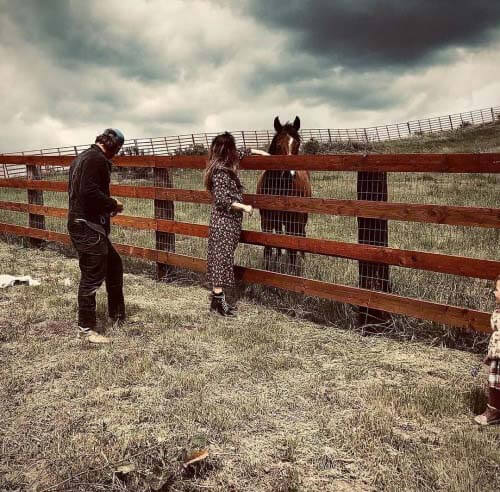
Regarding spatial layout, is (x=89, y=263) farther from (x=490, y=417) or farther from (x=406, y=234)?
(x=406, y=234)

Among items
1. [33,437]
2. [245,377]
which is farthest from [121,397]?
[245,377]

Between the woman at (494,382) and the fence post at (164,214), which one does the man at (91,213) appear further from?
the woman at (494,382)

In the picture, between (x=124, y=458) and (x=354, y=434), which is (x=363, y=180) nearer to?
(x=354, y=434)

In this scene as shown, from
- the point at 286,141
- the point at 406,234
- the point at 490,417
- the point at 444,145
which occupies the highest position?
the point at 444,145

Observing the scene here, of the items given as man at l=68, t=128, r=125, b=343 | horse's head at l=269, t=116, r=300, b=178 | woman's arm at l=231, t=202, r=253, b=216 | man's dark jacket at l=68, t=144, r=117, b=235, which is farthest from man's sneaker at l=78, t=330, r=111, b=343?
horse's head at l=269, t=116, r=300, b=178

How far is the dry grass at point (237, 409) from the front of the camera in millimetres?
2838

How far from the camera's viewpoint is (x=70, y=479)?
279 centimetres

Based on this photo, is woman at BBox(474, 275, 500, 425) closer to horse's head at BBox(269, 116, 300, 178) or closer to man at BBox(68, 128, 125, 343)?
man at BBox(68, 128, 125, 343)

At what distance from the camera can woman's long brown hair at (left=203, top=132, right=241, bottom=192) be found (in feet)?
18.0

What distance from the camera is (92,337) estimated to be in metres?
4.93

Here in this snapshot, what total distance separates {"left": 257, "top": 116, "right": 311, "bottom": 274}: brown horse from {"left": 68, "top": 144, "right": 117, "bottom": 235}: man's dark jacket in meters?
2.38

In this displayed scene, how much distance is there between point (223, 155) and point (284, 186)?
174cm

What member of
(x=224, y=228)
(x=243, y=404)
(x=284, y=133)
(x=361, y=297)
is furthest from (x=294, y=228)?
(x=243, y=404)

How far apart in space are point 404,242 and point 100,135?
17.2 feet
